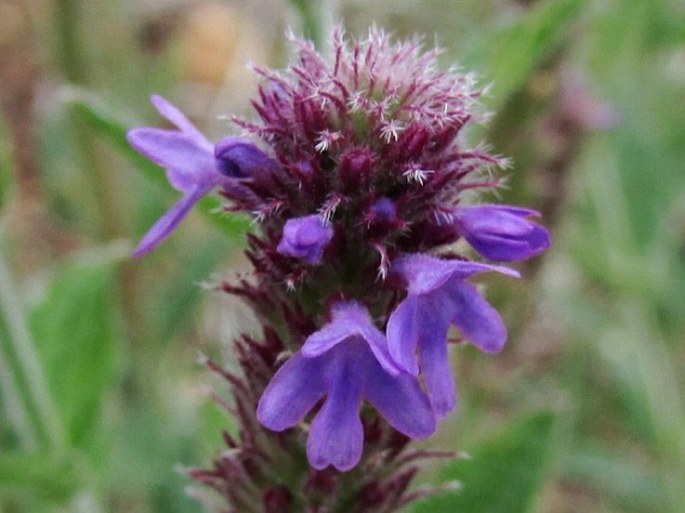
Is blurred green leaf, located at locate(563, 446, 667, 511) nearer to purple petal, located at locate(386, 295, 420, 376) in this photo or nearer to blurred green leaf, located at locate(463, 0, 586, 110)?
blurred green leaf, located at locate(463, 0, 586, 110)

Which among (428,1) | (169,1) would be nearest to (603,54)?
(428,1)

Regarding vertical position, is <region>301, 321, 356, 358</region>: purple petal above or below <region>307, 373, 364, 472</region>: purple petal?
above

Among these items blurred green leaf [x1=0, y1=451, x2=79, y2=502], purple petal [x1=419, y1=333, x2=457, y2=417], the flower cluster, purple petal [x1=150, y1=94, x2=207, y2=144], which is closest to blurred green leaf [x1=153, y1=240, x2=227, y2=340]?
blurred green leaf [x1=0, y1=451, x2=79, y2=502]

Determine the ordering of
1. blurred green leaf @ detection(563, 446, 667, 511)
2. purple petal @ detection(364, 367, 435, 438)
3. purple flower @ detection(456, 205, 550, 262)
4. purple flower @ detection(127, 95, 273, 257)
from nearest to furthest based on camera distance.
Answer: purple petal @ detection(364, 367, 435, 438)
purple flower @ detection(456, 205, 550, 262)
purple flower @ detection(127, 95, 273, 257)
blurred green leaf @ detection(563, 446, 667, 511)

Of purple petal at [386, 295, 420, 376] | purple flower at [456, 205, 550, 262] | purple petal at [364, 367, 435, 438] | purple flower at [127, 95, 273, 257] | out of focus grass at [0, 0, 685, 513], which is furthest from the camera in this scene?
out of focus grass at [0, 0, 685, 513]

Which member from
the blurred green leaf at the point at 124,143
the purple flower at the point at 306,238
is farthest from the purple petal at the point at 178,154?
the blurred green leaf at the point at 124,143

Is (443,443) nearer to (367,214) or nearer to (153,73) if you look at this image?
(367,214)

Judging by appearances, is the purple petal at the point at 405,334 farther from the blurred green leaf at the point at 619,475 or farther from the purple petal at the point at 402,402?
the blurred green leaf at the point at 619,475
